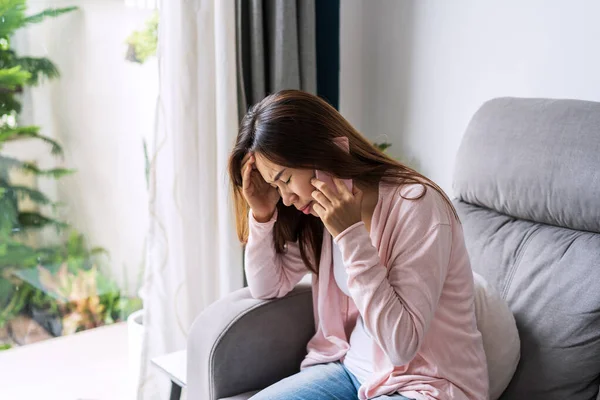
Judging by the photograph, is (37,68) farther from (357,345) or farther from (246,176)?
(357,345)

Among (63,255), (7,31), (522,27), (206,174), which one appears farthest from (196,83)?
(522,27)

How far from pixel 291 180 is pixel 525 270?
0.59 metres

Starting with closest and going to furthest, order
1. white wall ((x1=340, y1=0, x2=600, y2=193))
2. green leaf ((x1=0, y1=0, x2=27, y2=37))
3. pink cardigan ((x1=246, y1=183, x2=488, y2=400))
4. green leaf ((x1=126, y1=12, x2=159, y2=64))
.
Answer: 1. pink cardigan ((x1=246, y1=183, x2=488, y2=400))
2. white wall ((x1=340, y1=0, x2=600, y2=193))
3. green leaf ((x1=0, y1=0, x2=27, y2=37))
4. green leaf ((x1=126, y1=12, x2=159, y2=64))

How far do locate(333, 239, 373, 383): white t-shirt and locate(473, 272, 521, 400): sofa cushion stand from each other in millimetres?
235

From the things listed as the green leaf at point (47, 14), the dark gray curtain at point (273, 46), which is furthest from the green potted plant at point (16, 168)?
the dark gray curtain at point (273, 46)

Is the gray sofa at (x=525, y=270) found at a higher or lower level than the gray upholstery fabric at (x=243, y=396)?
higher

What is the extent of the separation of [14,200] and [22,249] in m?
0.16

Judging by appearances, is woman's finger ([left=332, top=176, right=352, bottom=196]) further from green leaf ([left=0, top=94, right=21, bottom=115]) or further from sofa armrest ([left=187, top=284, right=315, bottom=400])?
green leaf ([left=0, top=94, right=21, bottom=115])

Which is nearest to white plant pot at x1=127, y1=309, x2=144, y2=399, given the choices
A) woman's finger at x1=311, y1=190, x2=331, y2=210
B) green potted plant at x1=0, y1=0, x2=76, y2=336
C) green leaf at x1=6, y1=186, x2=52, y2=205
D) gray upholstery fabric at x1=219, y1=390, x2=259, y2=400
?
green potted plant at x1=0, y1=0, x2=76, y2=336

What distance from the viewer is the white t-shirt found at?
1.36 meters

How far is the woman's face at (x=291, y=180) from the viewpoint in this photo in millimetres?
1244

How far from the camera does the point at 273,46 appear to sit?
2031mm

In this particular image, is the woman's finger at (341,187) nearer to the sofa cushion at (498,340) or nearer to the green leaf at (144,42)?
the sofa cushion at (498,340)

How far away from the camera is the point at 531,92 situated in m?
1.85
